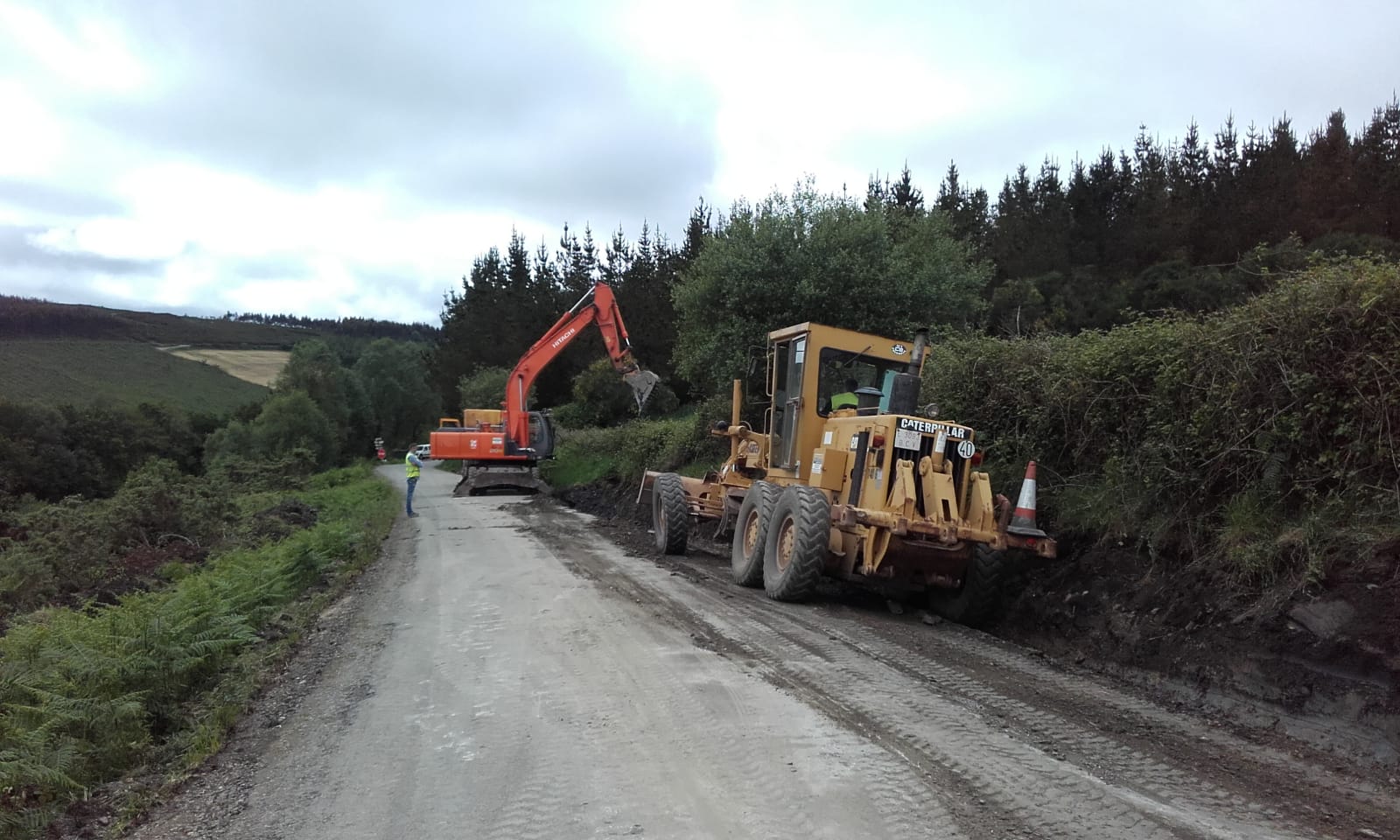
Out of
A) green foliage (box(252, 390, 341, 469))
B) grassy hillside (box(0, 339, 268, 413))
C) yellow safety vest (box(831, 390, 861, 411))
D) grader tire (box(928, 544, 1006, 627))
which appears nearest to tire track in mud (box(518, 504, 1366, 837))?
grader tire (box(928, 544, 1006, 627))

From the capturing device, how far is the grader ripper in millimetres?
7777

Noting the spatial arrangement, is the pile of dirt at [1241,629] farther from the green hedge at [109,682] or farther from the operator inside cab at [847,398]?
the green hedge at [109,682]

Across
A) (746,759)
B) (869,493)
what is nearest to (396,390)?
(869,493)

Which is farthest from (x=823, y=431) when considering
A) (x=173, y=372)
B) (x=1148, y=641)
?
(x=173, y=372)

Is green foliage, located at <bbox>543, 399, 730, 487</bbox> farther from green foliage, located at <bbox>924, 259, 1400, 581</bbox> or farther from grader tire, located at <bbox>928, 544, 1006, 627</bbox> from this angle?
green foliage, located at <bbox>924, 259, 1400, 581</bbox>

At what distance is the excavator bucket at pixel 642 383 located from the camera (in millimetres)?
19505

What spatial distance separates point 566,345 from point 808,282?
354 inches

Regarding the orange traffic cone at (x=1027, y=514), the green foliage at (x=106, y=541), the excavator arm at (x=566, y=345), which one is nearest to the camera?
the orange traffic cone at (x=1027, y=514)

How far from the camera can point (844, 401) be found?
9922 millimetres

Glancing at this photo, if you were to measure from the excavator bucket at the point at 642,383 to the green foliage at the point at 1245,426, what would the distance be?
37.6 ft

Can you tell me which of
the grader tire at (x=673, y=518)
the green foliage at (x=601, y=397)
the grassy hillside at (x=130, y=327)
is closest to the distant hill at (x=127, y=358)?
the grassy hillside at (x=130, y=327)

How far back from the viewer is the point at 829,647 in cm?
664

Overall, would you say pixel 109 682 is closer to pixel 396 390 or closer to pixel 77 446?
pixel 77 446

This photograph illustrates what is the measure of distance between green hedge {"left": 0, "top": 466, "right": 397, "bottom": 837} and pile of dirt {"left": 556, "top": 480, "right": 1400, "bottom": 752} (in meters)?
6.44
